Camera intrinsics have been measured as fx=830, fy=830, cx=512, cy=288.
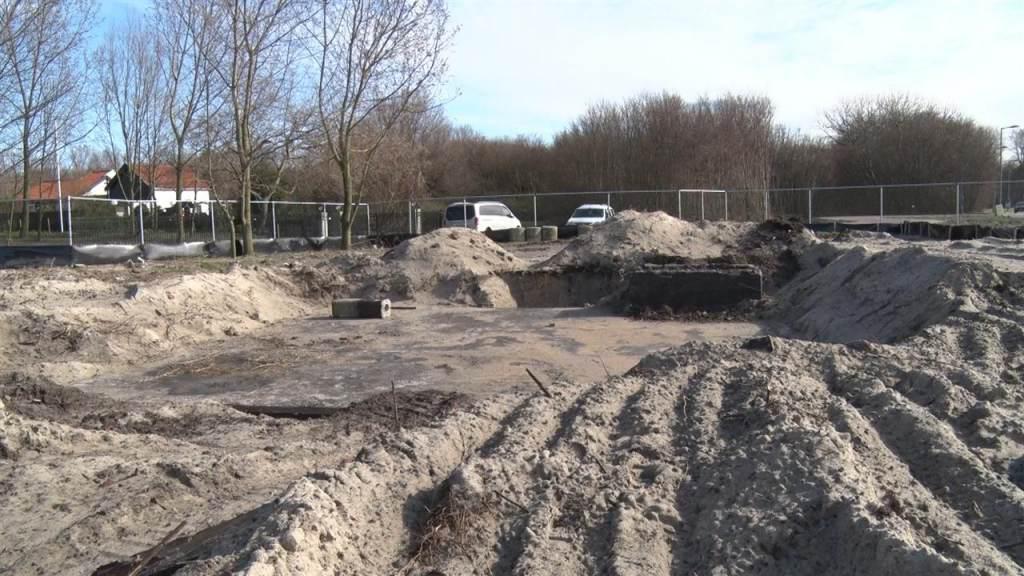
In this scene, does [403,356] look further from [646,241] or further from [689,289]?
[646,241]

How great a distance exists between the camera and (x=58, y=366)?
10.2 metres

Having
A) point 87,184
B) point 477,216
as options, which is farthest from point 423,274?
point 87,184

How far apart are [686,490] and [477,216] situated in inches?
1088

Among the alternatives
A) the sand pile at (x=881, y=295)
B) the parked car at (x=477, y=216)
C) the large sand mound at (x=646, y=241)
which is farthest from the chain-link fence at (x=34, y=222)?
the sand pile at (x=881, y=295)

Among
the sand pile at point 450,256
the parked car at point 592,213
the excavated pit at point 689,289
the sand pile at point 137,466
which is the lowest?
the sand pile at point 137,466

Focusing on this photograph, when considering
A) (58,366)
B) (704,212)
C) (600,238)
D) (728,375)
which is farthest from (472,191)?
(728,375)

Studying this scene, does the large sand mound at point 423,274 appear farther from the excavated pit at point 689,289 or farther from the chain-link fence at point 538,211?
the chain-link fence at point 538,211

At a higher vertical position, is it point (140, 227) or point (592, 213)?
point (592, 213)

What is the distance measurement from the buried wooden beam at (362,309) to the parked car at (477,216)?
16865mm

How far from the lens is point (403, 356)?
11.2 meters

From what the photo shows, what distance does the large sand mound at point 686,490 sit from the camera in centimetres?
402

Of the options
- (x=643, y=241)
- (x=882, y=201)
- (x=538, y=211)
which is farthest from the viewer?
(x=538, y=211)

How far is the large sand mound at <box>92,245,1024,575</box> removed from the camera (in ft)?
13.2

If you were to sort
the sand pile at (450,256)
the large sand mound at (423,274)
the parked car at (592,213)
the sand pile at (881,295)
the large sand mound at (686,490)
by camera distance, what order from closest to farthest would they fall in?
the large sand mound at (686,490)
the sand pile at (881,295)
the large sand mound at (423,274)
the sand pile at (450,256)
the parked car at (592,213)
